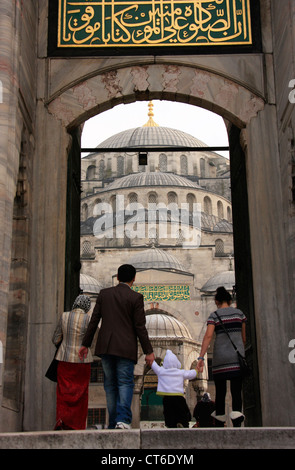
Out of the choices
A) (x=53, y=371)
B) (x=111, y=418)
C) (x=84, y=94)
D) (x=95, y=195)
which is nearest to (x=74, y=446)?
(x=111, y=418)

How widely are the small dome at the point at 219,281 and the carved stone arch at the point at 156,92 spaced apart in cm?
3898

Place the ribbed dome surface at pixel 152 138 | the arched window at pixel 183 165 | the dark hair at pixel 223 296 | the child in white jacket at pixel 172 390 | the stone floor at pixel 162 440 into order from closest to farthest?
the stone floor at pixel 162 440, the dark hair at pixel 223 296, the child in white jacket at pixel 172 390, the ribbed dome surface at pixel 152 138, the arched window at pixel 183 165

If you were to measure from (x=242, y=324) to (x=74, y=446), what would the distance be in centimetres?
199

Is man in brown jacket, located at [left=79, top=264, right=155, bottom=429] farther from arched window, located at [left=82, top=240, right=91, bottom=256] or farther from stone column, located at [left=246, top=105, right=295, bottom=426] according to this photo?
arched window, located at [left=82, top=240, right=91, bottom=256]

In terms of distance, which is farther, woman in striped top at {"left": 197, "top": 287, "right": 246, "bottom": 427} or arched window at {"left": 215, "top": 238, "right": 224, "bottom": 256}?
arched window at {"left": 215, "top": 238, "right": 224, "bottom": 256}

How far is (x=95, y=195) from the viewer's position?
56719 millimetres

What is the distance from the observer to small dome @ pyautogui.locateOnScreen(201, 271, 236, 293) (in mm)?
45594

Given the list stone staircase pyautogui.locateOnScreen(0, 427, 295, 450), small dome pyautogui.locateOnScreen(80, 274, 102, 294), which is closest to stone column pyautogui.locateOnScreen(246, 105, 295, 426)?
stone staircase pyautogui.locateOnScreen(0, 427, 295, 450)

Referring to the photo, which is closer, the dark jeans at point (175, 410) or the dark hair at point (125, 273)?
the dark hair at point (125, 273)

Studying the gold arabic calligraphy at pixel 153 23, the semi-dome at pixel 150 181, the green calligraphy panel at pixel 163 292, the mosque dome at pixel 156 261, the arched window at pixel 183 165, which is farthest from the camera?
the arched window at pixel 183 165

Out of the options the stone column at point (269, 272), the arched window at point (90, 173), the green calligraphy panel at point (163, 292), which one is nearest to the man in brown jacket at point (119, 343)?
the stone column at point (269, 272)

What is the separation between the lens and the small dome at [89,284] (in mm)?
44744

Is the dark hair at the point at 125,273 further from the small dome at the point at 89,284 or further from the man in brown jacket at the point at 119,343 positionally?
the small dome at the point at 89,284

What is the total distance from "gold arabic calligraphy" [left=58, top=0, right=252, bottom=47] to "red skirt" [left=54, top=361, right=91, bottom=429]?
3.19 metres
